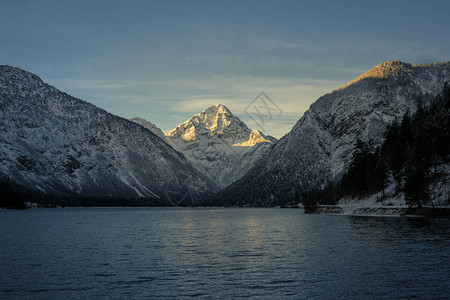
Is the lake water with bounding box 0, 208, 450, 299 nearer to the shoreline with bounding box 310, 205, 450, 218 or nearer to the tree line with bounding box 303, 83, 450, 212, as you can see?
the shoreline with bounding box 310, 205, 450, 218

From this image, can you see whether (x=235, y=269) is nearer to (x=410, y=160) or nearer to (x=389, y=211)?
(x=410, y=160)

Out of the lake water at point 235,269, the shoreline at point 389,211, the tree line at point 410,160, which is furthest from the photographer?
the tree line at point 410,160

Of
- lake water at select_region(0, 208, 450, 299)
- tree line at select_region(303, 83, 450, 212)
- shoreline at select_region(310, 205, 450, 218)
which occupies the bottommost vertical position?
lake water at select_region(0, 208, 450, 299)

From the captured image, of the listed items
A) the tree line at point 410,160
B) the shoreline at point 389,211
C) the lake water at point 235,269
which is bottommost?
the lake water at point 235,269

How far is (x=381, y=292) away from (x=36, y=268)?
3461cm

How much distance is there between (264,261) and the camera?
5319 cm

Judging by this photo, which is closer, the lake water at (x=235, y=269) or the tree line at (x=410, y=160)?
the lake water at (x=235, y=269)

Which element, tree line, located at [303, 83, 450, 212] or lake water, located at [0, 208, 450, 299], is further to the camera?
tree line, located at [303, 83, 450, 212]

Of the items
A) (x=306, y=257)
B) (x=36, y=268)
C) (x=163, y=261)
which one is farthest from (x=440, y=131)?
(x=36, y=268)

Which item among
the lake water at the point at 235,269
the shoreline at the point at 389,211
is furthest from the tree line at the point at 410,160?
the lake water at the point at 235,269

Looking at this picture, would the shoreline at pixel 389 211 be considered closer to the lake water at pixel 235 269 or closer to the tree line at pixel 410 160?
the tree line at pixel 410 160

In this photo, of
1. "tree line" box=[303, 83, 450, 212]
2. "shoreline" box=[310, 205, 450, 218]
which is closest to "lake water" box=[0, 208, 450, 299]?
"shoreline" box=[310, 205, 450, 218]

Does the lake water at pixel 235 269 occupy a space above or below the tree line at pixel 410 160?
below

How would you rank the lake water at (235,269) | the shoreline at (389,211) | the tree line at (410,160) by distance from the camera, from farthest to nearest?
the tree line at (410,160) → the shoreline at (389,211) → the lake water at (235,269)
